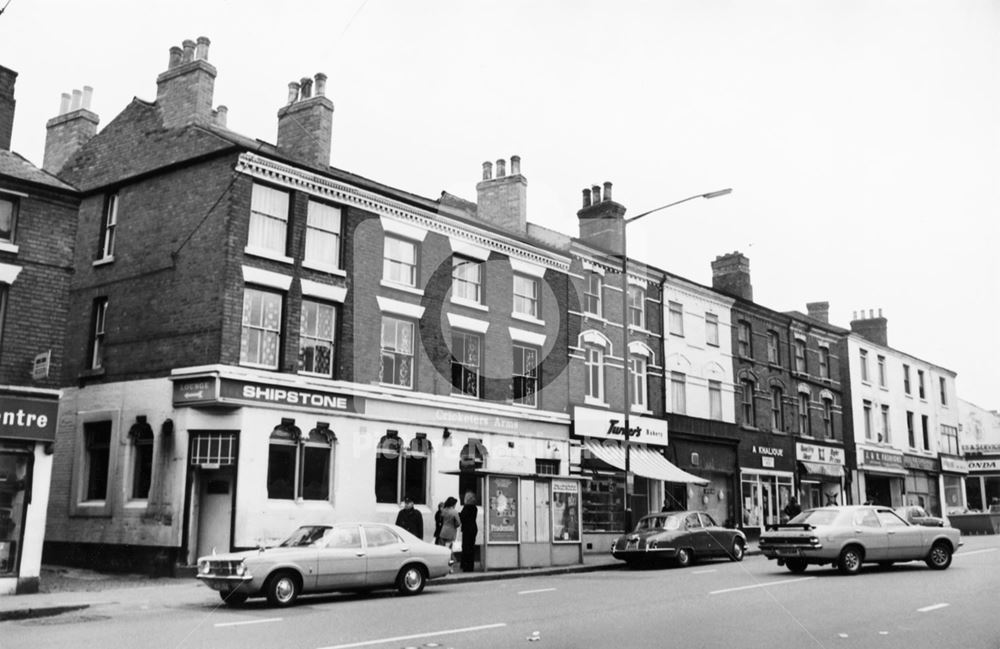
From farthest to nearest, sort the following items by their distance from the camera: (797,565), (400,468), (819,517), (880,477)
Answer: (880,477) → (400,468) → (797,565) → (819,517)

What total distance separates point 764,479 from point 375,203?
23676 millimetres

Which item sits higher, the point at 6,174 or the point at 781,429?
the point at 6,174

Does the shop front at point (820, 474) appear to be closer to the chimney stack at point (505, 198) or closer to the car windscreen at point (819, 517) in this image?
the chimney stack at point (505, 198)

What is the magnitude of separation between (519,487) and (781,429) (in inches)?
912

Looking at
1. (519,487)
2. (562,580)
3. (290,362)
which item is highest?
(290,362)

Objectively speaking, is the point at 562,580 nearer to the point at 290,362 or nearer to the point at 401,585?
the point at 401,585

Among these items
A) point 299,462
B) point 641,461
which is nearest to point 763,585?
point 299,462

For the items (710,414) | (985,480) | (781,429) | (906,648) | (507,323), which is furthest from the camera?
(985,480)

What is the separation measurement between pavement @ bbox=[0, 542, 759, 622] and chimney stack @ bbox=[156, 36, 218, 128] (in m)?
11.5

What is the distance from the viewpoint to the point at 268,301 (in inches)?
869

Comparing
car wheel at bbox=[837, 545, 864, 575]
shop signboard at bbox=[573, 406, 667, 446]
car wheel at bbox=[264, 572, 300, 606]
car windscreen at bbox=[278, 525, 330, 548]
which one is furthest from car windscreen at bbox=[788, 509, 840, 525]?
car wheel at bbox=[264, 572, 300, 606]

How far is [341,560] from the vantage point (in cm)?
1551

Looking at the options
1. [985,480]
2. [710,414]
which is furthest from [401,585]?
[985,480]

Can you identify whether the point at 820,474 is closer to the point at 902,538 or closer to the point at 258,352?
the point at 902,538
